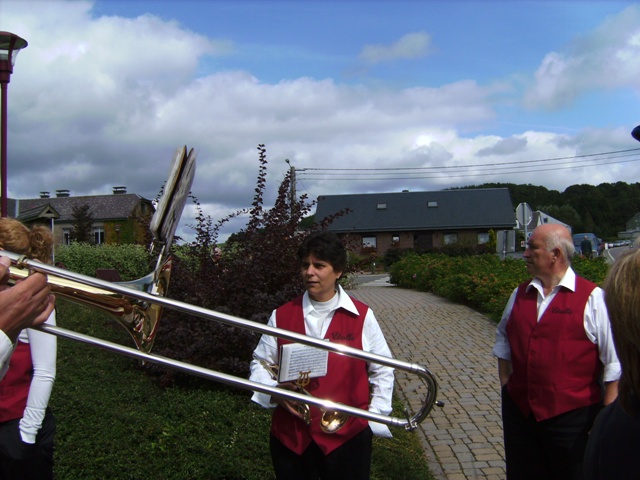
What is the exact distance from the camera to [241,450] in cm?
480

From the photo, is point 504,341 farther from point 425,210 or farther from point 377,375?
point 425,210

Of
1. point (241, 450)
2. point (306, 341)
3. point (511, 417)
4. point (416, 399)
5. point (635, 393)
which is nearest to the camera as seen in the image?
point (635, 393)

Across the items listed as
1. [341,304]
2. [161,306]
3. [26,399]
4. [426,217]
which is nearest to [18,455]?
[26,399]

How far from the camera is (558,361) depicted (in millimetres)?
3018

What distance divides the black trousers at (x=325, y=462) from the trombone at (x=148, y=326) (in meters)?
0.47

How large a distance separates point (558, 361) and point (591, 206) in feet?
341

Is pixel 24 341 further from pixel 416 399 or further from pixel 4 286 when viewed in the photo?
pixel 416 399

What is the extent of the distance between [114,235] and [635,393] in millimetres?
48293

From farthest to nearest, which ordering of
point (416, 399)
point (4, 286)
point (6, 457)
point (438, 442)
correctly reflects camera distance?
point (416, 399), point (438, 442), point (6, 457), point (4, 286)

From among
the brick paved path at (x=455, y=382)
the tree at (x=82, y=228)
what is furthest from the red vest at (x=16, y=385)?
the tree at (x=82, y=228)

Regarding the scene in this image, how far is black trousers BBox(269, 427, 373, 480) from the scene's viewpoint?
8.82 feet

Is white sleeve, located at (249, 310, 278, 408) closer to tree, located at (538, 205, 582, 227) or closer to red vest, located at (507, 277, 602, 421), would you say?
red vest, located at (507, 277, 602, 421)

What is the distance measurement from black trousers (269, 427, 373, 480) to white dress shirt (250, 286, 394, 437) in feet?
0.46

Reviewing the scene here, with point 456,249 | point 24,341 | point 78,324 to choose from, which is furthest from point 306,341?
point 456,249
